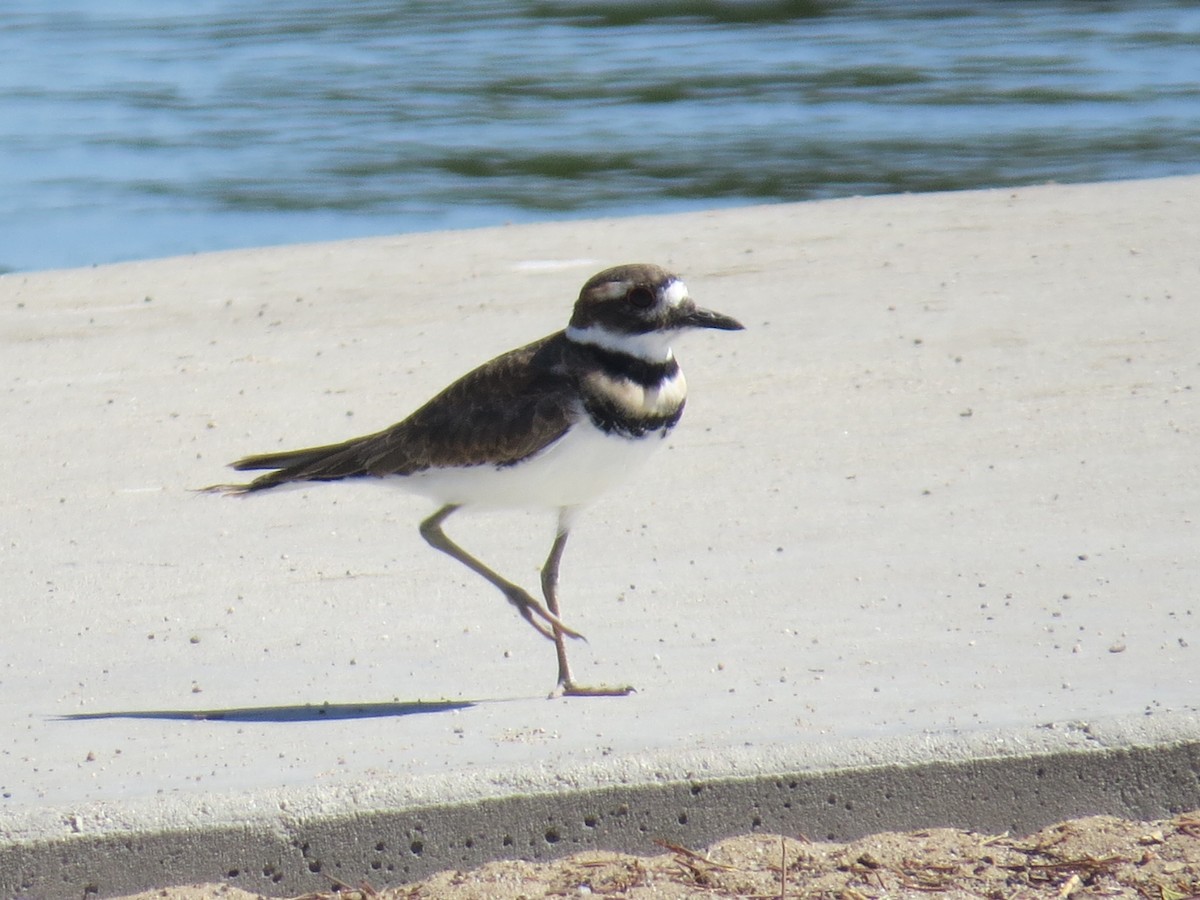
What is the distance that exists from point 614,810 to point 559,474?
0.98 m

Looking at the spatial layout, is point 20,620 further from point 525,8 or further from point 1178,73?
point 525,8

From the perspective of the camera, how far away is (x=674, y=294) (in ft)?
14.0

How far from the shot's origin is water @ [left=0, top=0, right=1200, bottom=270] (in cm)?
1362

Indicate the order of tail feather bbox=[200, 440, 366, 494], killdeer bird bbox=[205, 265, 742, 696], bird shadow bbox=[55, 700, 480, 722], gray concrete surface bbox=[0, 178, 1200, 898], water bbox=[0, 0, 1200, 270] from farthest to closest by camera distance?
water bbox=[0, 0, 1200, 270] < tail feather bbox=[200, 440, 366, 494] < killdeer bird bbox=[205, 265, 742, 696] < bird shadow bbox=[55, 700, 480, 722] < gray concrete surface bbox=[0, 178, 1200, 898]

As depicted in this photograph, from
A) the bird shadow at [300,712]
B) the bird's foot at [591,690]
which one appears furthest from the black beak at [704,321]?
the bird shadow at [300,712]

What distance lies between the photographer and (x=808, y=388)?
6.62 meters

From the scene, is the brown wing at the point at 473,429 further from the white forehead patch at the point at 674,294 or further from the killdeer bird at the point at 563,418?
the white forehead patch at the point at 674,294

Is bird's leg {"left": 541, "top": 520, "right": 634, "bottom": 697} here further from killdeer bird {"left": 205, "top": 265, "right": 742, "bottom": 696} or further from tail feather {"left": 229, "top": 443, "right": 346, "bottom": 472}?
tail feather {"left": 229, "top": 443, "right": 346, "bottom": 472}

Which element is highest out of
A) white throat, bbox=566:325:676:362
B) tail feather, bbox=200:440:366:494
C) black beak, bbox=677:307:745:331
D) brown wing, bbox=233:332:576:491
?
black beak, bbox=677:307:745:331

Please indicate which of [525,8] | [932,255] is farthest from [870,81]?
[932,255]

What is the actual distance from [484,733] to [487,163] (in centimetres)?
1156

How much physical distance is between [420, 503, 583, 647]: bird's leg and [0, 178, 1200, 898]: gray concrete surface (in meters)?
0.10

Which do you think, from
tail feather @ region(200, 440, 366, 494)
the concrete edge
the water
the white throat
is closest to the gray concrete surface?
the concrete edge

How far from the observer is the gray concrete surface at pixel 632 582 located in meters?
3.47
